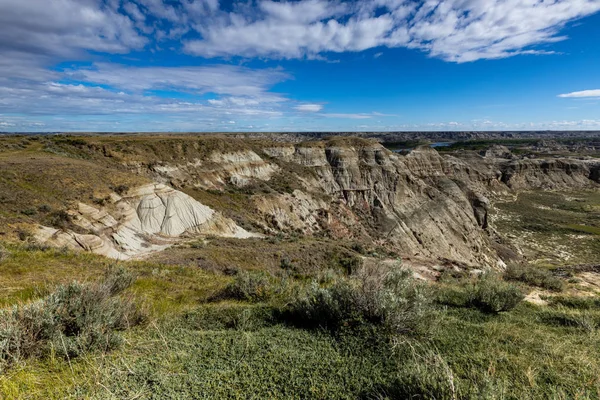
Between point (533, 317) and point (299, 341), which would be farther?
point (533, 317)

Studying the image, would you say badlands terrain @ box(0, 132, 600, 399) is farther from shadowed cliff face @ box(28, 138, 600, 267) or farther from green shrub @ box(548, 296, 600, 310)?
shadowed cliff face @ box(28, 138, 600, 267)

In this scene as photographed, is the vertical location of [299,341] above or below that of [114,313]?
below

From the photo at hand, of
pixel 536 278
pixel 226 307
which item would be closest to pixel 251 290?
pixel 226 307

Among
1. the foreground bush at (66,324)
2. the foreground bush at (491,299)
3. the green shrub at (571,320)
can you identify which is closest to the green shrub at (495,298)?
the foreground bush at (491,299)

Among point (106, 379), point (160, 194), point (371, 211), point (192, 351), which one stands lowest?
point (371, 211)

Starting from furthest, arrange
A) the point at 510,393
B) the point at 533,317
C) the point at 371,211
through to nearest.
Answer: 1. the point at 371,211
2. the point at 533,317
3. the point at 510,393

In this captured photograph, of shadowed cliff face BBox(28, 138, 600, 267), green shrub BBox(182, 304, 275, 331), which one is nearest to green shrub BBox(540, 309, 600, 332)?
green shrub BBox(182, 304, 275, 331)

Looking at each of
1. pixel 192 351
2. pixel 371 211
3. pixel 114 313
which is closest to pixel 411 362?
pixel 192 351

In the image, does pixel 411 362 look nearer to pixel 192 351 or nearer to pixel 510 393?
pixel 510 393
